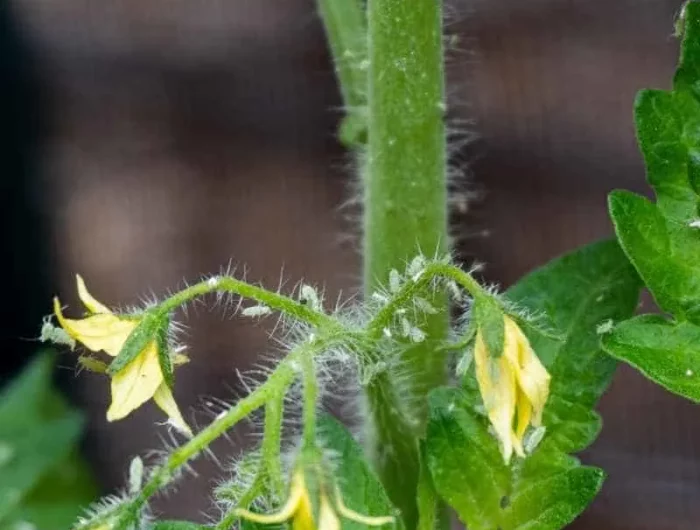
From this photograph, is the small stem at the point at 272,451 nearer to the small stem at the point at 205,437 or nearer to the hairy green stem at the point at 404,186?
the small stem at the point at 205,437

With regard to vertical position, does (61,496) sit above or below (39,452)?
below

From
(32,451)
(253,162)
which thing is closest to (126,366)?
(32,451)

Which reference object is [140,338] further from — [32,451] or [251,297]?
[32,451]

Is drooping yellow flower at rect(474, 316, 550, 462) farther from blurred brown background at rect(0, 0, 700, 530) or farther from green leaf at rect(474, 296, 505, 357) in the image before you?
blurred brown background at rect(0, 0, 700, 530)

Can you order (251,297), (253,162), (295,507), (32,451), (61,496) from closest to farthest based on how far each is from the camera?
1. (295,507)
2. (251,297)
3. (32,451)
4. (61,496)
5. (253,162)

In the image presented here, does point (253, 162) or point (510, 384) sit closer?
point (510, 384)

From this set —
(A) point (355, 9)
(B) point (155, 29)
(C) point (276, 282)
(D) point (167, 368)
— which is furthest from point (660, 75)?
(D) point (167, 368)
